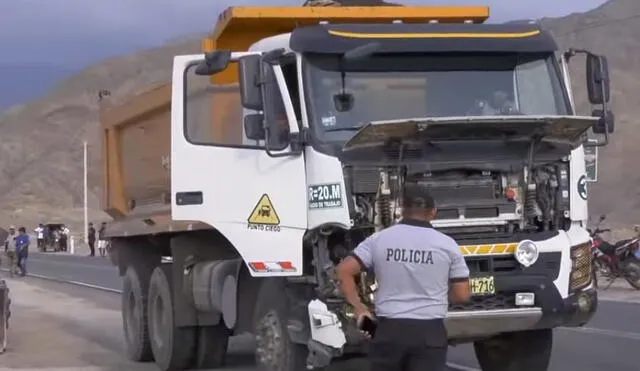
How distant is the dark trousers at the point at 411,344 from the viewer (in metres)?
7.05

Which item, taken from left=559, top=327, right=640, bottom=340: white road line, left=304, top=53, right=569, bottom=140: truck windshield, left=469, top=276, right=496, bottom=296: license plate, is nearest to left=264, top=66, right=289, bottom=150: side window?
left=304, top=53, right=569, bottom=140: truck windshield

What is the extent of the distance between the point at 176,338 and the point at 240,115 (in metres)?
3.43

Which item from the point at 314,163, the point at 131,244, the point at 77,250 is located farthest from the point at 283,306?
the point at 77,250

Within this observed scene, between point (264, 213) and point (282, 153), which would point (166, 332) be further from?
point (282, 153)

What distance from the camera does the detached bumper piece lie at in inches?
367

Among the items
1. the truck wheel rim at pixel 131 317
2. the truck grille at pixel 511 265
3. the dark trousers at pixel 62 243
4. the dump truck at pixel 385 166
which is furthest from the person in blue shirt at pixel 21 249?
the dark trousers at pixel 62 243

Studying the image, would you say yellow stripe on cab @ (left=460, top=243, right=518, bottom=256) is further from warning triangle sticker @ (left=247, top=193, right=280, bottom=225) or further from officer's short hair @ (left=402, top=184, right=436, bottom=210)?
officer's short hair @ (left=402, top=184, right=436, bottom=210)

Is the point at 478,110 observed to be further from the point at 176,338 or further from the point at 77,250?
the point at 77,250

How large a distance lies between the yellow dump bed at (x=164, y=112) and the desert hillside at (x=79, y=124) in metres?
66.8

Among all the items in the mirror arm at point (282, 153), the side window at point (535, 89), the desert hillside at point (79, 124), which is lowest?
the mirror arm at point (282, 153)

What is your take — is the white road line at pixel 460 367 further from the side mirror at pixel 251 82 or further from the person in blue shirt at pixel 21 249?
the person in blue shirt at pixel 21 249

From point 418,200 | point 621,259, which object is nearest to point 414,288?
point 418,200

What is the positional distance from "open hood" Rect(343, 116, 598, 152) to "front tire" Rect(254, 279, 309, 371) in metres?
1.51

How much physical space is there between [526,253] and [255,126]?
2.26m
